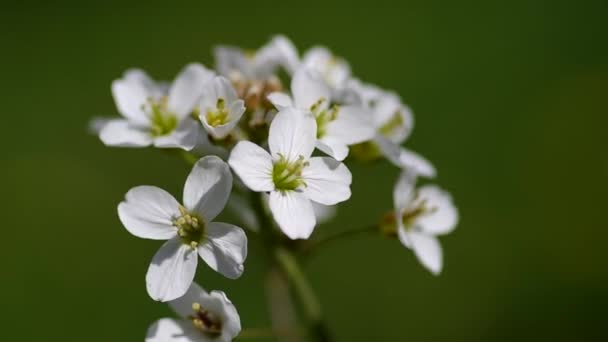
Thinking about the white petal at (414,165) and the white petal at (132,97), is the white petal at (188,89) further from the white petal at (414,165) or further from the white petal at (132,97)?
the white petal at (414,165)

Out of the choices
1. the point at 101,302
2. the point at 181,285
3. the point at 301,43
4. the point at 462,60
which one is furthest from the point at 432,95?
the point at 181,285

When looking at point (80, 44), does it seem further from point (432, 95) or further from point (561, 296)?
point (561, 296)

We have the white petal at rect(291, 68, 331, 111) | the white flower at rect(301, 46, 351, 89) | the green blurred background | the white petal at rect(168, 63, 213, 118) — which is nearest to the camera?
the white petal at rect(291, 68, 331, 111)

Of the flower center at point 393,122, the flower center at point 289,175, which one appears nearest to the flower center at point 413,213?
the flower center at point 393,122

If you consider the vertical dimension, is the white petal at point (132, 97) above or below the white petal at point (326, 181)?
below

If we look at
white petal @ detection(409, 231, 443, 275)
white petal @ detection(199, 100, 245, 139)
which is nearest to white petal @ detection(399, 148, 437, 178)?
white petal @ detection(409, 231, 443, 275)

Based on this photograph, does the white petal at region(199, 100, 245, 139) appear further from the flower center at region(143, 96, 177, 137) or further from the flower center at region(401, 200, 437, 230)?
the flower center at region(401, 200, 437, 230)

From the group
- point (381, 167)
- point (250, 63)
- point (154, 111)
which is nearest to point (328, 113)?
point (250, 63)
